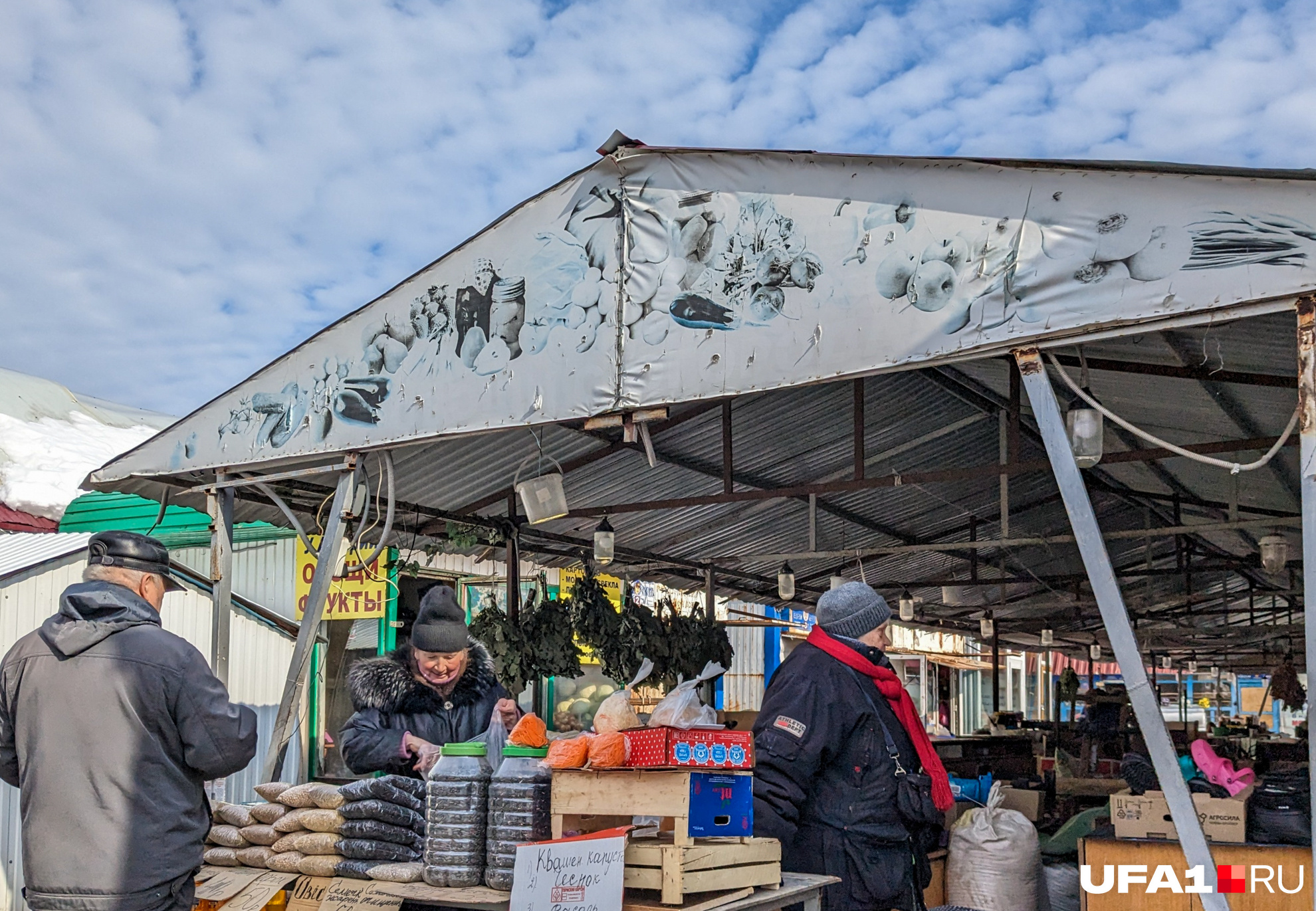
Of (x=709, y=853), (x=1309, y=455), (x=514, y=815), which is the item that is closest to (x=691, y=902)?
(x=709, y=853)

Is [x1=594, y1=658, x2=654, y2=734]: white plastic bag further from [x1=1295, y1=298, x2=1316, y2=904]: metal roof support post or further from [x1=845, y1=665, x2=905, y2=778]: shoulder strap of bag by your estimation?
[x1=1295, y1=298, x2=1316, y2=904]: metal roof support post

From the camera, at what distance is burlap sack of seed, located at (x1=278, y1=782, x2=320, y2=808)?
4039 mm

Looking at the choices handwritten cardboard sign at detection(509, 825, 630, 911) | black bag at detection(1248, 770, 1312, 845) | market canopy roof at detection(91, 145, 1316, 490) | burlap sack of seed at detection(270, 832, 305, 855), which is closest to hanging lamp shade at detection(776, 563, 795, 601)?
black bag at detection(1248, 770, 1312, 845)

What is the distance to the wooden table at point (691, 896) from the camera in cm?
323

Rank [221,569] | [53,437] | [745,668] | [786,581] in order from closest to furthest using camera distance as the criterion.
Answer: [221,569], [786,581], [745,668], [53,437]

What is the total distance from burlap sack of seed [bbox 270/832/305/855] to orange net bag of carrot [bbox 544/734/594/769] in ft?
3.90

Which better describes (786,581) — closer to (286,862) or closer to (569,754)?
(286,862)

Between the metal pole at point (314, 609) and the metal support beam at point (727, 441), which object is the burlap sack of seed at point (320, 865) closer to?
the metal pole at point (314, 609)

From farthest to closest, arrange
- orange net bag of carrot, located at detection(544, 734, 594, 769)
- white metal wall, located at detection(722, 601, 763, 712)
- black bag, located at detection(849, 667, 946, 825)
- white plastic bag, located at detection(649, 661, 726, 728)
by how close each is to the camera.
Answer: white metal wall, located at detection(722, 601, 763, 712), black bag, located at detection(849, 667, 946, 825), white plastic bag, located at detection(649, 661, 726, 728), orange net bag of carrot, located at detection(544, 734, 594, 769)

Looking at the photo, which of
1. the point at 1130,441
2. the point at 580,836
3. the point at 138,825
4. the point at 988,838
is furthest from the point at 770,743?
the point at 1130,441

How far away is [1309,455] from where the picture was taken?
3471mm

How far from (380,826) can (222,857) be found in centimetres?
76

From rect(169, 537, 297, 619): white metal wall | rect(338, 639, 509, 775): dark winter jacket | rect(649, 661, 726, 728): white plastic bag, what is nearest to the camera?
rect(649, 661, 726, 728): white plastic bag

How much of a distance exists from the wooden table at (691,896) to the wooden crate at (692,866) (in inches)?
2.0
